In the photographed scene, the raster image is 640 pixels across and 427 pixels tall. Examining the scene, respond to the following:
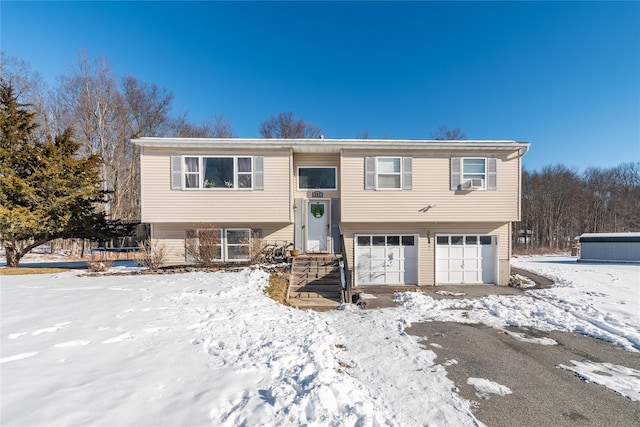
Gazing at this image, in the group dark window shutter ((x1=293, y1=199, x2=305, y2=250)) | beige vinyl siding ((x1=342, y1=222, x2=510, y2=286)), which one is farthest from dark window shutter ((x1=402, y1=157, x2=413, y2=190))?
dark window shutter ((x1=293, y1=199, x2=305, y2=250))

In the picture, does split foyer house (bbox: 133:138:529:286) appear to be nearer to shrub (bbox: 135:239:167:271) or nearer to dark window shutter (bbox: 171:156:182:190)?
dark window shutter (bbox: 171:156:182:190)

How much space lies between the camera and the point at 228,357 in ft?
12.2

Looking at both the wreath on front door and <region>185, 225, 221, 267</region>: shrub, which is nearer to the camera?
<region>185, 225, 221, 267</region>: shrub

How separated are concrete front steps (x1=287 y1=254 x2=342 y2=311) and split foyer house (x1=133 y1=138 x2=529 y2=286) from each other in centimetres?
84

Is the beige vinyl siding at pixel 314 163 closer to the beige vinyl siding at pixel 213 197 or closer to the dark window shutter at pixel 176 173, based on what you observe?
the beige vinyl siding at pixel 213 197

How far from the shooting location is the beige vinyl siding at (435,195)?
10.4 m

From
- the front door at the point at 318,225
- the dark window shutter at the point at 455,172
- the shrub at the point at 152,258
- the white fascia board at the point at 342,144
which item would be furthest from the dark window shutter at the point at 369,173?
the shrub at the point at 152,258

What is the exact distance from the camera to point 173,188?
9789mm

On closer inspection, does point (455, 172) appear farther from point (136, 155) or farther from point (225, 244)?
point (136, 155)

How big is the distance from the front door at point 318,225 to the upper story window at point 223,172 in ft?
7.67

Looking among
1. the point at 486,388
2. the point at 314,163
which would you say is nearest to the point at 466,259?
the point at 314,163

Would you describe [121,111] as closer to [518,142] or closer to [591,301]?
[518,142]

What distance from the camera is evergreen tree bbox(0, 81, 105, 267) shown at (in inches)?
380

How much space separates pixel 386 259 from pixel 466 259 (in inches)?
135
